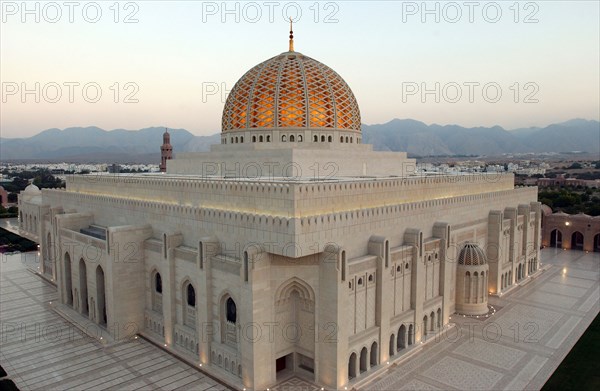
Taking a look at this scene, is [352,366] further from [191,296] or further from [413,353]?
[191,296]

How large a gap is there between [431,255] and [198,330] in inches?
354

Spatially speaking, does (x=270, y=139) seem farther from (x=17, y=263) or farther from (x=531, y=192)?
(x=17, y=263)

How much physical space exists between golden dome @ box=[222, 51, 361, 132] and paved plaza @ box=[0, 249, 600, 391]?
1044 cm

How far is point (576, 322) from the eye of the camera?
60.2 ft

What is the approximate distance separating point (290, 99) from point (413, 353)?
466 inches

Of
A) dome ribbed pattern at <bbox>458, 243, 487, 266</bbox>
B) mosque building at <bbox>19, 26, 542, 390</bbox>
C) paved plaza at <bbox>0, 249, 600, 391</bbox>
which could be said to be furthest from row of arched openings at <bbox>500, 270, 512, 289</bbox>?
dome ribbed pattern at <bbox>458, 243, 487, 266</bbox>

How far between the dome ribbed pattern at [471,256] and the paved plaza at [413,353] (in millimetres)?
2354

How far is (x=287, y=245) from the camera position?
12188mm

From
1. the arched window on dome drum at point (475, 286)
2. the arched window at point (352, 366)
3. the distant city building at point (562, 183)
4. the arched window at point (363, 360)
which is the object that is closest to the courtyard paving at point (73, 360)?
the arched window at point (352, 366)

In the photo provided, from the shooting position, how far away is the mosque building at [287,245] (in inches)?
507

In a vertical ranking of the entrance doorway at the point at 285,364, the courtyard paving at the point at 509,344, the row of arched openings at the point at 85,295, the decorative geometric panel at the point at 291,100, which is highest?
the decorative geometric panel at the point at 291,100

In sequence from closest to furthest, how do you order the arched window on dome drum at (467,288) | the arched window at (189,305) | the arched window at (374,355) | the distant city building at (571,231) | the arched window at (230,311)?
the arched window at (230,311), the arched window at (374,355), the arched window at (189,305), the arched window on dome drum at (467,288), the distant city building at (571,231)

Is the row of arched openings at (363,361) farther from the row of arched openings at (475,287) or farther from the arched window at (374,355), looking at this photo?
Result: the row of arched openings at (475,287)

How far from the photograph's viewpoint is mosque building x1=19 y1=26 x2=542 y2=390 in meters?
12.9
